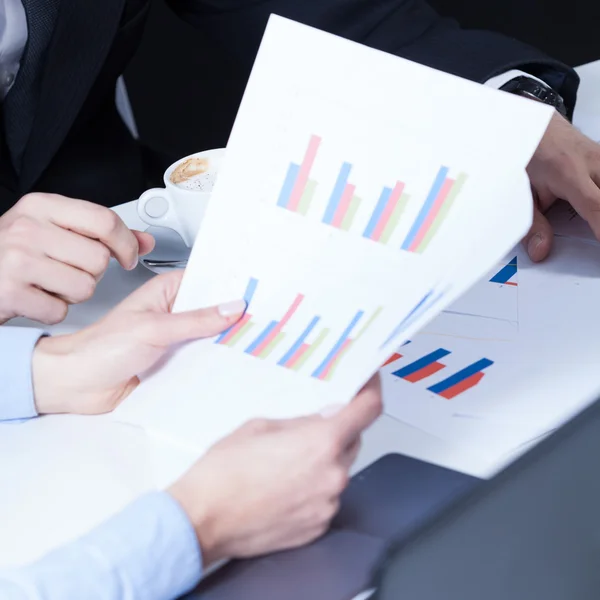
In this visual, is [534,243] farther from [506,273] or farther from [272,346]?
[272,346]

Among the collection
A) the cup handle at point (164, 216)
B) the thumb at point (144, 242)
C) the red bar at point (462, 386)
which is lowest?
the thumb at point (144, 242)

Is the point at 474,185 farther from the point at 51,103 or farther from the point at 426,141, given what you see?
the point at 51,103

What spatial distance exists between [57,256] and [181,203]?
113mm

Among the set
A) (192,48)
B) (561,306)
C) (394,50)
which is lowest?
(192,48)

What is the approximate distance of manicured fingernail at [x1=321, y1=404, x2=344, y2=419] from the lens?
1.57 ft

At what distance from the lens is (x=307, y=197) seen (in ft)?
1.84

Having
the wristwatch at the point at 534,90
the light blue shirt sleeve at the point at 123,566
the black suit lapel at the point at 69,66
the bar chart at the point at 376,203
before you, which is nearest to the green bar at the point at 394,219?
the bar chart at the point at 376,203

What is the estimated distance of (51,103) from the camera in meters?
1.00

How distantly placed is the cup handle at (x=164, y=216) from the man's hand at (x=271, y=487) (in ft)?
1.00

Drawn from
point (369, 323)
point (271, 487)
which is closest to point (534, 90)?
point (369, 323)

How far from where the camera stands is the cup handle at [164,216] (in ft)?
2.42

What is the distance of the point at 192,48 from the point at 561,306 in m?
1.92

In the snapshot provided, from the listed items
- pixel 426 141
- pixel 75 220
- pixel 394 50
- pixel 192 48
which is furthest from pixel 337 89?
pixel 192 48

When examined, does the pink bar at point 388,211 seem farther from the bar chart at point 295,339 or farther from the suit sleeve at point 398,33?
the suit sleeve at point 398,33
